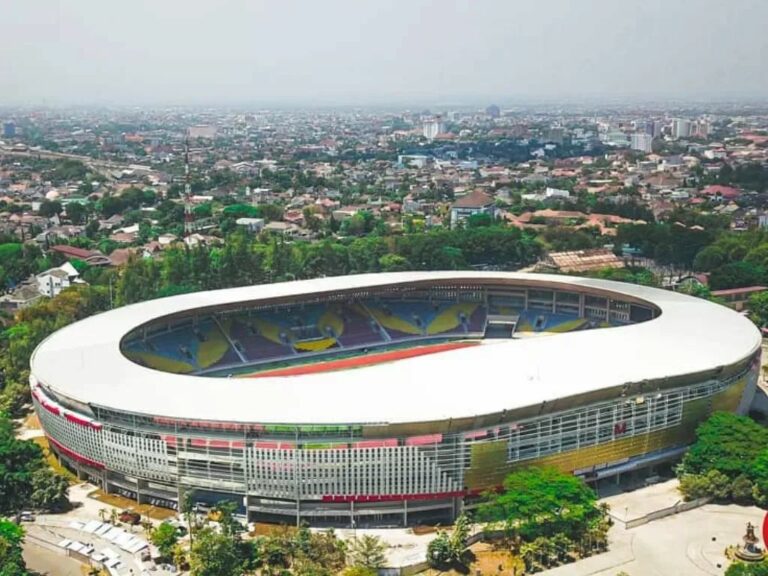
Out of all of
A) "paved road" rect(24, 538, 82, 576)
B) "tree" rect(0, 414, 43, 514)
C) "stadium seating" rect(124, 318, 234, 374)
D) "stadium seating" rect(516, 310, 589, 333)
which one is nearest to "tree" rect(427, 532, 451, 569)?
"paved road" rect(24, 538, 82, 576)

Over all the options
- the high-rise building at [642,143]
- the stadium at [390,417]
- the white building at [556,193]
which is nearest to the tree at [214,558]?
the stadium at [390,417]

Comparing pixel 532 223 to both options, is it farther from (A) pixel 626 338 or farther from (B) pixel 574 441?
(B) pixel 574 441

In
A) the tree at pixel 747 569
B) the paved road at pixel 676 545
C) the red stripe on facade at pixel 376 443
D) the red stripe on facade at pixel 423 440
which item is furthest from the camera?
the red stripe on facade at pixel 423 440

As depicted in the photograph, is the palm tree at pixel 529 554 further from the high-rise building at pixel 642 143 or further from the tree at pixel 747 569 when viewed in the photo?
the high-rise building at pixel 642 143

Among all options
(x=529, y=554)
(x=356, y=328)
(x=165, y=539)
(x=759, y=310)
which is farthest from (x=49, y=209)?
(x=529, y=554)

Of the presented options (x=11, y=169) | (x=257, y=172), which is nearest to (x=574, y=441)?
(x=257, y=172)

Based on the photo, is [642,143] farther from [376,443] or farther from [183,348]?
[376,443]

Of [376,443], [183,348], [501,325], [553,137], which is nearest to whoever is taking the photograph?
[376,443]
